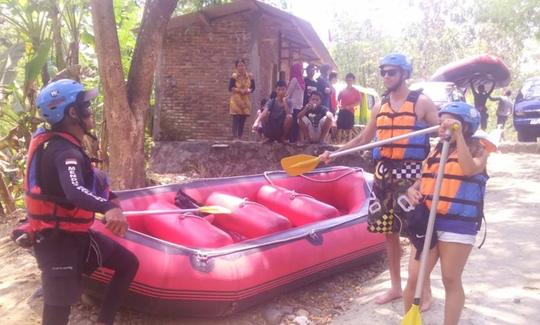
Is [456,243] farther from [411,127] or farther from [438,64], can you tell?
[438,64]

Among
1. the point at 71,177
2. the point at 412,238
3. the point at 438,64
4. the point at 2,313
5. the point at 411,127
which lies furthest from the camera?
the point at 438,64

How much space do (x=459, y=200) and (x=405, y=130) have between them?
2.76ft

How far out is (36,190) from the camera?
2814mm

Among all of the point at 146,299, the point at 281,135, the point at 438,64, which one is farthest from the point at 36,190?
the point at 438,64

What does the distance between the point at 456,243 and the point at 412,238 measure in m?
0.28

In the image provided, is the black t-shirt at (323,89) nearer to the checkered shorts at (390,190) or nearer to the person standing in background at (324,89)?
the person standing in background at (324,89)

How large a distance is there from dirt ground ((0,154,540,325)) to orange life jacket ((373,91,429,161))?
1097 mm

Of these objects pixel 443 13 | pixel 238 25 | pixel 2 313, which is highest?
pixel 443 13

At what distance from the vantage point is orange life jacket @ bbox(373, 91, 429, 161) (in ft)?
11.8

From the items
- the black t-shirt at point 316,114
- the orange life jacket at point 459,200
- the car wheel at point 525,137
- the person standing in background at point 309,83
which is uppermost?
the person standing in background at point 309,83

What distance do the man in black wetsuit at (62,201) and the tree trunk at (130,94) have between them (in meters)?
3.08

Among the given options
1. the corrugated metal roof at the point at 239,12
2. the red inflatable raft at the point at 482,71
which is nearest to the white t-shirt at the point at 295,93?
the corrugated metal roof at the point at 239,12

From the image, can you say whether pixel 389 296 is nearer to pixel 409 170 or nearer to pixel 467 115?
pixel 409 170

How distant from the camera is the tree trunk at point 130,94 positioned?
595 cm
